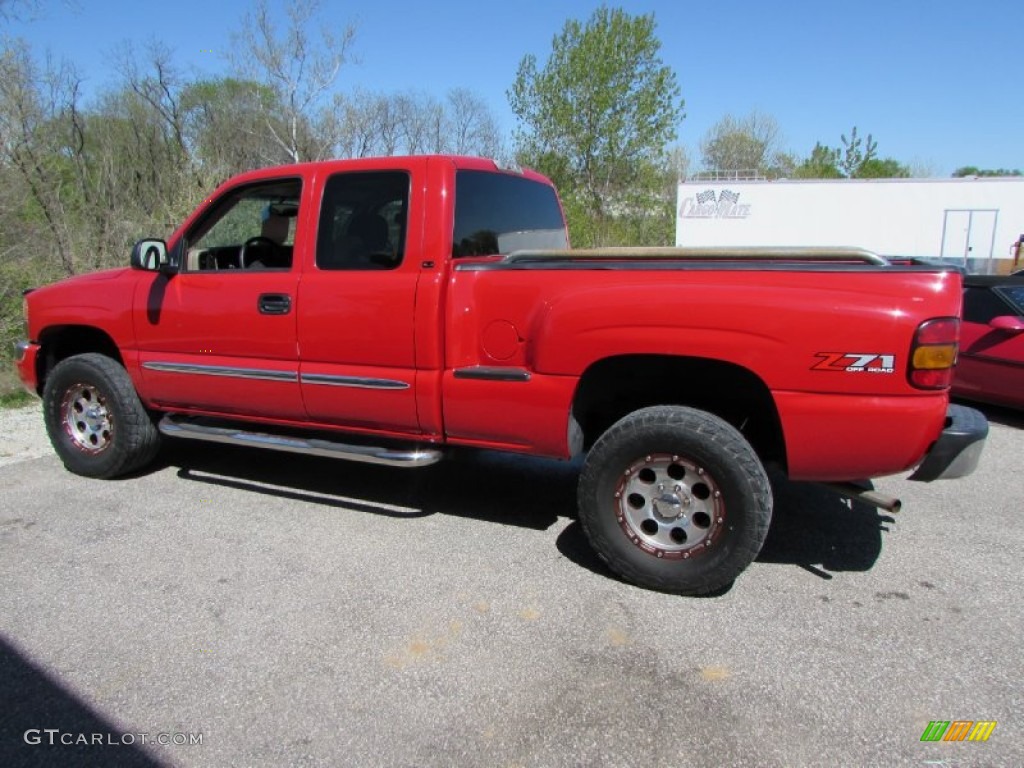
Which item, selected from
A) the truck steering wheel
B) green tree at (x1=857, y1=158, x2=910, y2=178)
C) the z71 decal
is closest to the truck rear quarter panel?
the z71 decal

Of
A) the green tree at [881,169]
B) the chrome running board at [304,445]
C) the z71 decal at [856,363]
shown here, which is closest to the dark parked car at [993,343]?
the z71 decal at [856,363]

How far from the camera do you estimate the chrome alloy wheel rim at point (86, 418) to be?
16.0 feet

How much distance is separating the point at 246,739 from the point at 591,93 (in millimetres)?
28628

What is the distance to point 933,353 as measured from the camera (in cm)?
278

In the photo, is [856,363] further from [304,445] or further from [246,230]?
[246,230]

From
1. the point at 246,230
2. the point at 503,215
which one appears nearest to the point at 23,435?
the point at 246,230

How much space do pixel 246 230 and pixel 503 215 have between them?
5.88 ft

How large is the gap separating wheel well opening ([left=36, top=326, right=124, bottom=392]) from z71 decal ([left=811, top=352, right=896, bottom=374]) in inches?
174

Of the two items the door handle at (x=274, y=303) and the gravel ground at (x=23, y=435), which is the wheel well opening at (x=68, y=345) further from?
the door handle at (x=274, y=303)

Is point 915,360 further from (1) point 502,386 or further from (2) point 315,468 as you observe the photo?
(2) point 315,468

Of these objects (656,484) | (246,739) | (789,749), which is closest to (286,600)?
(246,739)

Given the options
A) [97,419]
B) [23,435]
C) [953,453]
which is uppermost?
[953,453]

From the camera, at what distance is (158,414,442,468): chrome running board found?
12.5 feet

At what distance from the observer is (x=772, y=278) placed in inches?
118
